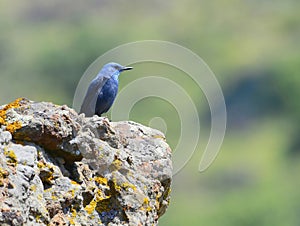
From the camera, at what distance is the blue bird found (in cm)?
1852

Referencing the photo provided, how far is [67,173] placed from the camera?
12539 mm

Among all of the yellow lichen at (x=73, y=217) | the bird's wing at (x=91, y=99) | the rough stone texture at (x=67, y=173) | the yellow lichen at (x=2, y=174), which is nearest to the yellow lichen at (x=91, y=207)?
the rough stone texture at (x=67, y=173)

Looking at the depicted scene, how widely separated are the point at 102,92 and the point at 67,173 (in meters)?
6.52

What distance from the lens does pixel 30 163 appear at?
11.8 metres

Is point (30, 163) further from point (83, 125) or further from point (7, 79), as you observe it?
point (7, 79)

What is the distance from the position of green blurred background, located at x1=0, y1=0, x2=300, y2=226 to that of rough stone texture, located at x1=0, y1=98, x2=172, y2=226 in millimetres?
57417

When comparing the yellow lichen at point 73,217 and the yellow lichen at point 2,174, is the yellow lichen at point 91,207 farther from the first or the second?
the yellow lichen at point 2,174

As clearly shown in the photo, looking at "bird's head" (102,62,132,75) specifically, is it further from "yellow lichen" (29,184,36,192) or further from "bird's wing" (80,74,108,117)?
"yellow lichen" (29,184,36,192)

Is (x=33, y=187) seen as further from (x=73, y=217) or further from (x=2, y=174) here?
(x=73, y=217)

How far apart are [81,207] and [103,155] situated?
3.19 ft

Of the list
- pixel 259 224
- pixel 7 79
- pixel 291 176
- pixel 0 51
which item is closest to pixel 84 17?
pixel 0 51

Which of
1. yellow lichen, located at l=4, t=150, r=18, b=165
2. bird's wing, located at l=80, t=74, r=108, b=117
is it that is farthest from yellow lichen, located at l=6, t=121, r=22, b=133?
bird's wing, located at l=80, t=74, r=108, b=117

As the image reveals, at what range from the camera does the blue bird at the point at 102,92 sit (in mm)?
18516

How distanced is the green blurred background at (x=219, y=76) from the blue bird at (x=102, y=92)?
51427 mm
